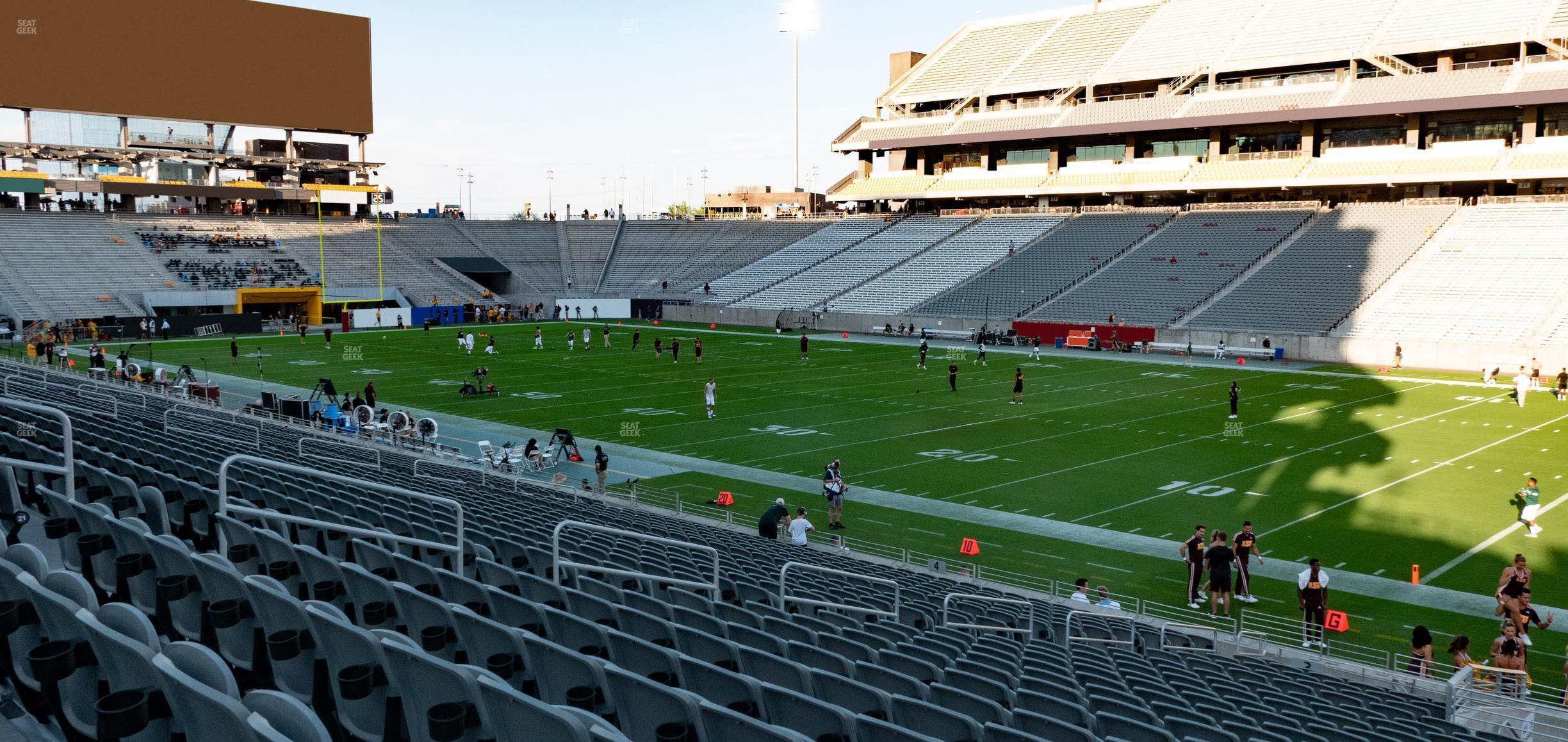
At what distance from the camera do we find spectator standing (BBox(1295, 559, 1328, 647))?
1409 centimetres

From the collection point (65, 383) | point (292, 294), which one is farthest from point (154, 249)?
point (65, 383)

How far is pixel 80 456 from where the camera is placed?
1050 cm

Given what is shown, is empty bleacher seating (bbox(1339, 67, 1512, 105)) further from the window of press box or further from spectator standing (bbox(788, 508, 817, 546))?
spectator standing (bbox(788, 508, 817, 546))

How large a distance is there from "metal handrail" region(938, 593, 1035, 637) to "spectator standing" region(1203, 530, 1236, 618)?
3.36 m

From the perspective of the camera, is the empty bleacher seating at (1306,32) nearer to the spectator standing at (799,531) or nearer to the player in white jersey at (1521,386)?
the player in white jersey at (1521,386)

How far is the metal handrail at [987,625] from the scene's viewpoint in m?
11.7

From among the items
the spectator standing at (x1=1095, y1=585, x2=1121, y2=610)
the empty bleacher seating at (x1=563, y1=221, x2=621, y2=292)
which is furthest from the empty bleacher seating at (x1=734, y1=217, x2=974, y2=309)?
the spectator standing at (x1=1095, y1=585, x2=1121, y2=610)

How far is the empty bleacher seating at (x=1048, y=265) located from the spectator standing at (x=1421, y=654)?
47908mm

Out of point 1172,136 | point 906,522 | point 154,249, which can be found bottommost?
point 906,522

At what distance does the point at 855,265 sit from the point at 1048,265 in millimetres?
14050

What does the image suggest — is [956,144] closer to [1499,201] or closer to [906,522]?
[1499,201]

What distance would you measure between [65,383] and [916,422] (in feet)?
70.1

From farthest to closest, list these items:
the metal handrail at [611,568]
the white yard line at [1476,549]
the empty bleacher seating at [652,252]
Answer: the empty bleacher seating at [652,252] → the white yard line at [1476,549] → the metal handrail at [611,568]

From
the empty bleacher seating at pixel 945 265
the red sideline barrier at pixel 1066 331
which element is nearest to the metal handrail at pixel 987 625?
the red sideline barrier at pixel 1066 331
